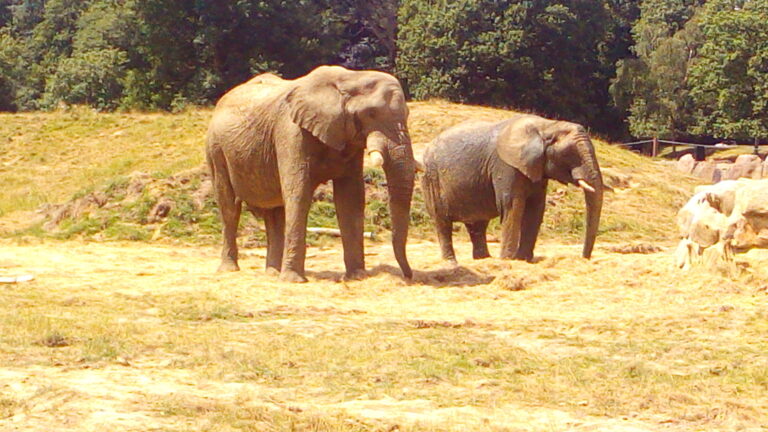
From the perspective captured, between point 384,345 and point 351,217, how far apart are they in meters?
4.66

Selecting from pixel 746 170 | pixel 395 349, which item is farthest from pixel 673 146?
pixel 395 349

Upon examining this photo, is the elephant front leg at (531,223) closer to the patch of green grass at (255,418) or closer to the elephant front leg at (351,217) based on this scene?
the elephant front leg at (351,217)

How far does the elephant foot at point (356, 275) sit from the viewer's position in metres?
15.2

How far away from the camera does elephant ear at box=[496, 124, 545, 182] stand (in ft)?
54.4

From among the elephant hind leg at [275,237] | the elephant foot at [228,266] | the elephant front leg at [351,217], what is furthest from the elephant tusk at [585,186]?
the elephant foot at [228,266]

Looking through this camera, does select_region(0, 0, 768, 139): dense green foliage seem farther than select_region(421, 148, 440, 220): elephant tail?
Yes

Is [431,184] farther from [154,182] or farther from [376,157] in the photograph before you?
[154,182]

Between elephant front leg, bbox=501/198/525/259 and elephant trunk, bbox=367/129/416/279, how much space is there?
7.53 ft

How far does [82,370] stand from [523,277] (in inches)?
246

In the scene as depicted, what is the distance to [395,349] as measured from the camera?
10539 mm

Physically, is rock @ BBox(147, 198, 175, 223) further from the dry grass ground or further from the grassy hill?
the dry grass ground

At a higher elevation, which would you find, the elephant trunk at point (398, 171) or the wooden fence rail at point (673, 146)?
the elephant trunk at point (398, 171)

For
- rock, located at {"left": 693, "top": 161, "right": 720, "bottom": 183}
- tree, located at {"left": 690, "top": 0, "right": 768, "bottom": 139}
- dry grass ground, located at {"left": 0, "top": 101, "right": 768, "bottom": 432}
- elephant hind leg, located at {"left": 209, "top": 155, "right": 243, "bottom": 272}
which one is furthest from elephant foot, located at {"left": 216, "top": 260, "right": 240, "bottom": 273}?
tree, located at {"left": 690, "top": 0, "right": 768, "bottom": 139}

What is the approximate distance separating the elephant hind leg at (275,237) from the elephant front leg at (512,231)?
273 centimetres
